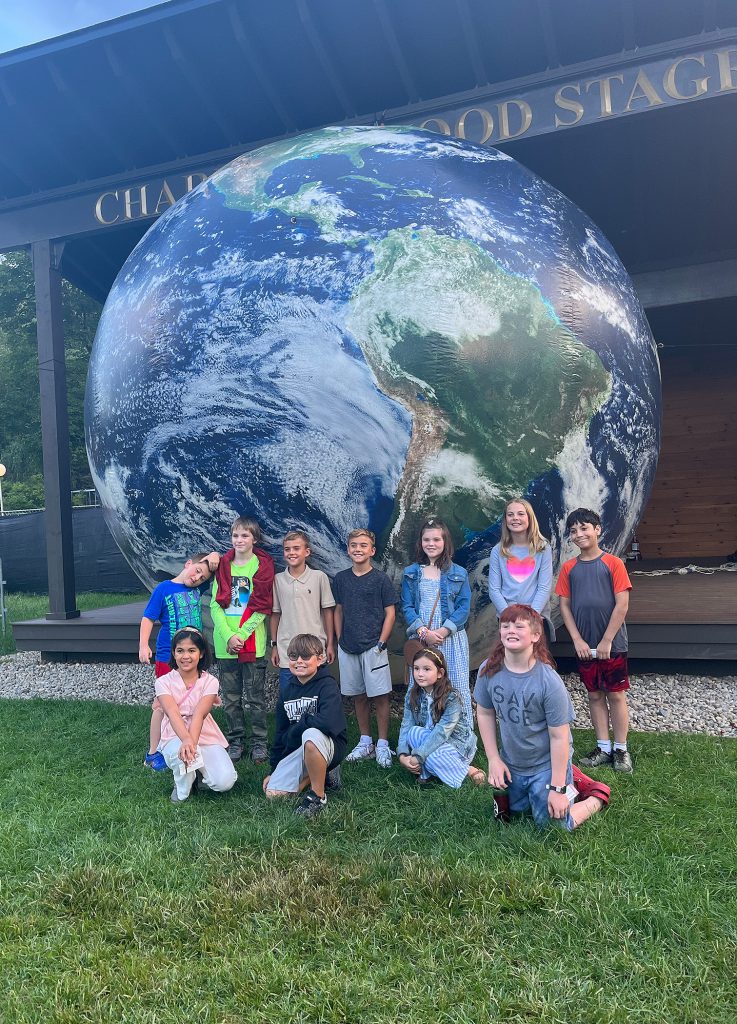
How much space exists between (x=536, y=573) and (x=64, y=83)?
21.1 ft

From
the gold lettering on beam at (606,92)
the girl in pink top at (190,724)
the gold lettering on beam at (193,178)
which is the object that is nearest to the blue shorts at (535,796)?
the girl in pink top at (190,724)

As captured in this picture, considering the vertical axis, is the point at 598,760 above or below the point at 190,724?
below

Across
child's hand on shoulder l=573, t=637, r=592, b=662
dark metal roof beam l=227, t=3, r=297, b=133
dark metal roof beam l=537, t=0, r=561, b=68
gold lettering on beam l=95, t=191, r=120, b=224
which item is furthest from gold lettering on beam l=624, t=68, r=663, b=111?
gold lettering on beam l=95, t=191, r=120, b=224

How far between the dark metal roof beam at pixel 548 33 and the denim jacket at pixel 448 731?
5209 millimetres

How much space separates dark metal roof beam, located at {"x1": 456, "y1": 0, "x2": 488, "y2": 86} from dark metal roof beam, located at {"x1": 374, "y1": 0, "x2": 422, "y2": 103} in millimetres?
519

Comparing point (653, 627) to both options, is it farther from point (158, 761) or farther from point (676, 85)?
point (676, 85)

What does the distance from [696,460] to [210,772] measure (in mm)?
10157

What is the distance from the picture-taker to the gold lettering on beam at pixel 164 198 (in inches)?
291

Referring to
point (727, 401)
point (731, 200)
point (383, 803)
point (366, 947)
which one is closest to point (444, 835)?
point (383, 803)

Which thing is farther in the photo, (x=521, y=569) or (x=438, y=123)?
(x=438, y=123)

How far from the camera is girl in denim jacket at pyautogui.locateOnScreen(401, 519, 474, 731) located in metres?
3.64

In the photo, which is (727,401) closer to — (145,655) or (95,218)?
(95,218)

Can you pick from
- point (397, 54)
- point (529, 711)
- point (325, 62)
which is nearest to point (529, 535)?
point (529, 711)

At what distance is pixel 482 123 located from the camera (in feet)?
21.1
